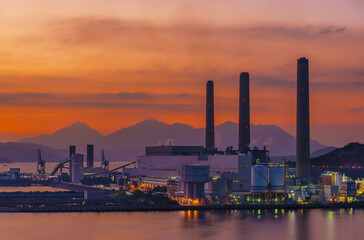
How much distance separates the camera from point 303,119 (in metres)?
110

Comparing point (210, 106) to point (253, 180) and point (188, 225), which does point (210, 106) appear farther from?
point (188, 225)

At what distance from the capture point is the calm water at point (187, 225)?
63.8 meters

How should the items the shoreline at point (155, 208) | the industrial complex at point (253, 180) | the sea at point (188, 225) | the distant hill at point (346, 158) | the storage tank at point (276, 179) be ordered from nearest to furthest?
the sea at point (188, 225)
the shoreline at point (155, 208)
the industrial complex at point (253, 180)
the storage tank at point (276, 179)
the distant hill at point (346, 158)

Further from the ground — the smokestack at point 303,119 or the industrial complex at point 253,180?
the smokestack at point 303,119

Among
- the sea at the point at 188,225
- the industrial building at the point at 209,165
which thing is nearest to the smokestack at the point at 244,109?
the industrial building at the point at 209,165

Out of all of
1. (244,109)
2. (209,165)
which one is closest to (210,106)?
(244,109)

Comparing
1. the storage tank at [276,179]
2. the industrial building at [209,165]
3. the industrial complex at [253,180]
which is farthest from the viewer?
the storage tank at [276,179]

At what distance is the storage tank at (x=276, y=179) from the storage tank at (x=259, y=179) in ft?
2.45

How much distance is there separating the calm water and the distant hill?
60278 mm

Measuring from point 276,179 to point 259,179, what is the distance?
2.47 meters

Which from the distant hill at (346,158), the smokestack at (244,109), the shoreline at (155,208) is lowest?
the shoreline at (155,208)

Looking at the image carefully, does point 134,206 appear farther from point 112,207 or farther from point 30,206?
point 30,206

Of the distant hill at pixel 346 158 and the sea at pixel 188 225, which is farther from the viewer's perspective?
the distant hill at pixel 346 158

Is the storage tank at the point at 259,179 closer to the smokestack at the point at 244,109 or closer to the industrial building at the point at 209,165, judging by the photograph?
the industrial building at the point at 209,165
